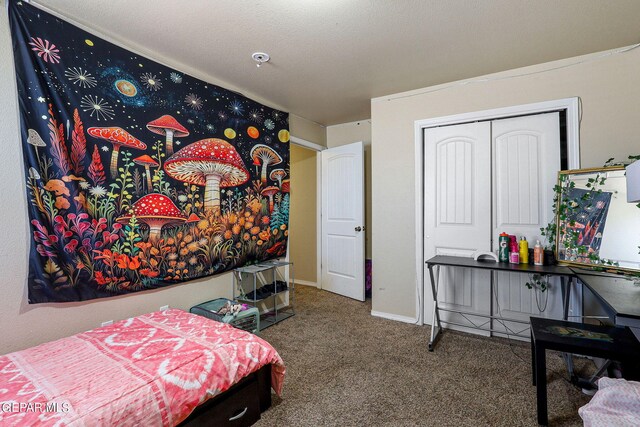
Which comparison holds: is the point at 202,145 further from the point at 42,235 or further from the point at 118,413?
the point at 118,413

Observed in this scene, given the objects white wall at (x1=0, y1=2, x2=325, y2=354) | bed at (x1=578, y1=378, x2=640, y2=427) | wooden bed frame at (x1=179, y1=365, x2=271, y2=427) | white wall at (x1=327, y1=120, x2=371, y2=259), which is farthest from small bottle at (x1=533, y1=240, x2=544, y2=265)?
white wall at (x1=0, y1=2, x2=325, y2=354)

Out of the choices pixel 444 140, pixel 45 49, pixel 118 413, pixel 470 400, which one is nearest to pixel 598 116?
pixel 444 140

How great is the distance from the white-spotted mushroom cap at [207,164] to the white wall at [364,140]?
1.90m

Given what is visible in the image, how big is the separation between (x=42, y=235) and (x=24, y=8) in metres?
1.35

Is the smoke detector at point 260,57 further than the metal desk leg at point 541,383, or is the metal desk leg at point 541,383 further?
the smoke detector at point 260,57

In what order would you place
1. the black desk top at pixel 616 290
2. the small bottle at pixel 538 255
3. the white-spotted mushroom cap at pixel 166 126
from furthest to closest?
1. the small bottle at pixel 538 255
2. the white-spotted mushroom cap at pixel 166 126
3. the black desk top at pixel 616 290

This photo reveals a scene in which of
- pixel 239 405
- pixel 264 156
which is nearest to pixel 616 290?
pixel 239 405

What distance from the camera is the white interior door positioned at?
3.99 meters

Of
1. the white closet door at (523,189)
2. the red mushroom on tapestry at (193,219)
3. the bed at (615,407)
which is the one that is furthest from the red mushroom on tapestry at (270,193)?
the bed at (615,407)

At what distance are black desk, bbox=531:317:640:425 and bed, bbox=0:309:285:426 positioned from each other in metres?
1.49

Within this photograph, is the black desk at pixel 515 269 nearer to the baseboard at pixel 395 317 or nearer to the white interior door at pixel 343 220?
the baseboard at pixel 395 317

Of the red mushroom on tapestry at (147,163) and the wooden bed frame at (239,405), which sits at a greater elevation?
the red mushroom on tapestry at (147,163)

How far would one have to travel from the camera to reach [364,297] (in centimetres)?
395

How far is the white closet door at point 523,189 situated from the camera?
103 inches
